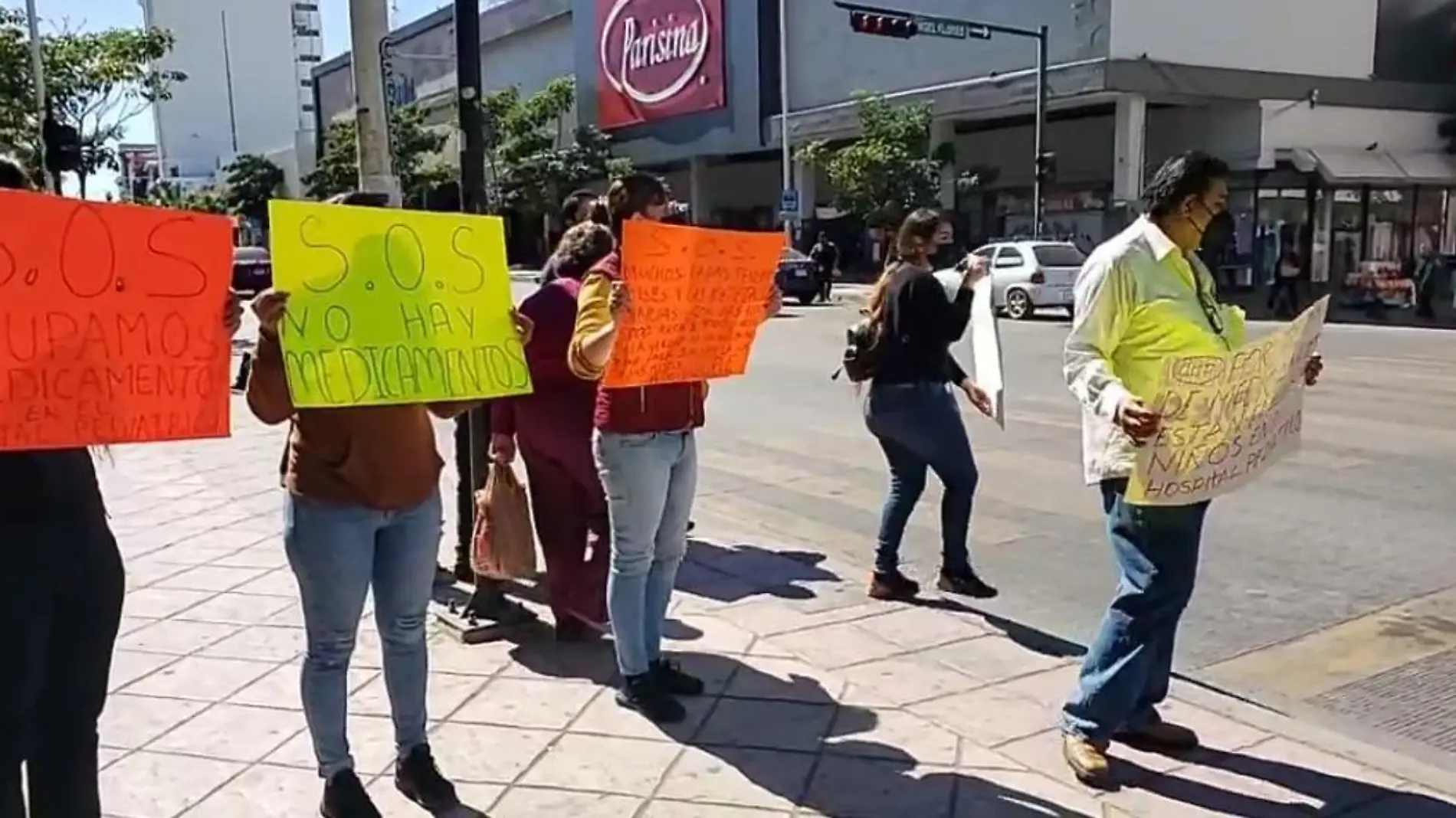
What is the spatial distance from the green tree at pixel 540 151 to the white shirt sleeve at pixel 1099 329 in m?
43.5

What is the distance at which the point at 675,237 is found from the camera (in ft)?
13.3

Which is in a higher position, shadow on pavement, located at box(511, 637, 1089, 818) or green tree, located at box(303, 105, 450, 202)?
green tree, located at box(303, 105, 450, 202)

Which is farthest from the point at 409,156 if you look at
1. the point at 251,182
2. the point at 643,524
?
the point at 643,524

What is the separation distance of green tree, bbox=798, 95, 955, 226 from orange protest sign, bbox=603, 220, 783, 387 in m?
28.7

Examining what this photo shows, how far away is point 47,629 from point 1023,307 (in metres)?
23.7

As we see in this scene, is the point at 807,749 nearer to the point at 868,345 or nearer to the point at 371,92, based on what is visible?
the point at 868,345

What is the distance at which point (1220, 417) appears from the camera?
12.3 feet

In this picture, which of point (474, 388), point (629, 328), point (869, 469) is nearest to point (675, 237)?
point (629, 328)

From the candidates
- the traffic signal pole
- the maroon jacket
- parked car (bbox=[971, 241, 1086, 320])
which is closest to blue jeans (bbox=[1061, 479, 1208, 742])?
the maroon jacket

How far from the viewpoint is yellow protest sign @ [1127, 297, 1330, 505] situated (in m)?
3.65

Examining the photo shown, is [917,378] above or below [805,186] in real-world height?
below

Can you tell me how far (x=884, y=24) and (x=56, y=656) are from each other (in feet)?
76.9

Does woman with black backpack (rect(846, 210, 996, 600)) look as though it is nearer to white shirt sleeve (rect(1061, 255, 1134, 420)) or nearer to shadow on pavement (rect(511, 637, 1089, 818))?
shadow on pavement (rect(511, 637, 1089, 818))

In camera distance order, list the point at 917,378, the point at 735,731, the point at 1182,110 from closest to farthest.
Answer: the point at 735,731 < the point at 917,378 < the point at 1182,110
